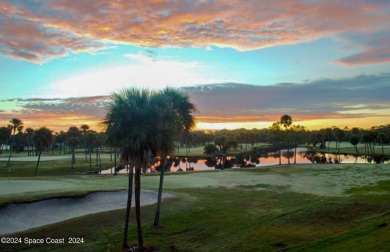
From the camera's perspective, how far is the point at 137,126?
68.8 ft

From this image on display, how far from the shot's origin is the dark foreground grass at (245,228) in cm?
2058

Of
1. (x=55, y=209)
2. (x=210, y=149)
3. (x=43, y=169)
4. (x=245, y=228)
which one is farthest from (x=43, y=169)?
(x=210, y=149)

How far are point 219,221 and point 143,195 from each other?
1405cm

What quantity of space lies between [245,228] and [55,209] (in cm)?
1821

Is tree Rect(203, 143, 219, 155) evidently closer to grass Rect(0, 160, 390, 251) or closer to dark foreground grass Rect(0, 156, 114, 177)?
dark foreground grass Rect(0, 156, 114, 177)

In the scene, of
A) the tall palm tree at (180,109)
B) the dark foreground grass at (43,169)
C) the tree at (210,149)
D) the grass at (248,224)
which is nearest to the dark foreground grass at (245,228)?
the grass at (248,224)

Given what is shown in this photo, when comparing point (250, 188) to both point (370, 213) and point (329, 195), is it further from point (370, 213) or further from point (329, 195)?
point (370, 213)

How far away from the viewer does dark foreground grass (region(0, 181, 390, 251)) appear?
67.5 feet

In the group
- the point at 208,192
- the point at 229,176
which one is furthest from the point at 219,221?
the point at 229,176

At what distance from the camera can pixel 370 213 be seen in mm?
27234

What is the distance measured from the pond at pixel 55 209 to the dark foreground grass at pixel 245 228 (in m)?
2.44

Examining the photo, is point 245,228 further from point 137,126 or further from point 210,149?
point 210,149

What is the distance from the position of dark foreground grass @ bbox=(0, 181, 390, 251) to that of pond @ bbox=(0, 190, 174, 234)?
244cm

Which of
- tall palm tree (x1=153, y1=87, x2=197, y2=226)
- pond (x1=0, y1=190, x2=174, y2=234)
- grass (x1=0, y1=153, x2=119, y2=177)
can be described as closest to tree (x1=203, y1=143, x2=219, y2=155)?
grass (x1=0, y1=153, x2=119, y2=177)
